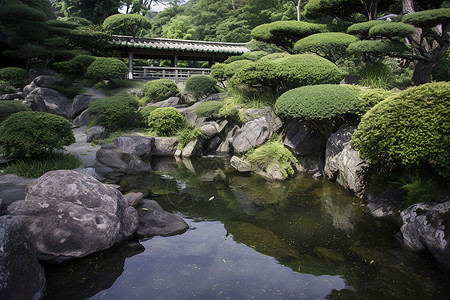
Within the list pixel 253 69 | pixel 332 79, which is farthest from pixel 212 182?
pixel 332 79

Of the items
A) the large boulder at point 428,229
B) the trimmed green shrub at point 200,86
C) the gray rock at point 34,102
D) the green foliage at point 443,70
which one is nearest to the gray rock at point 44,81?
the gray rock at point 34,102

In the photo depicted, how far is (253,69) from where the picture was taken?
1099 centimetres

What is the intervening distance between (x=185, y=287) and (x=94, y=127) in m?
10.2

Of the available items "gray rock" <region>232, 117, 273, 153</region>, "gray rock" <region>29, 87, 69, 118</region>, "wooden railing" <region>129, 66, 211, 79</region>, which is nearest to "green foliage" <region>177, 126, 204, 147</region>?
"gray rock" <region>232, 117, 273, 153</region>

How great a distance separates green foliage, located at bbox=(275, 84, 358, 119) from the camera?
765 centimetres

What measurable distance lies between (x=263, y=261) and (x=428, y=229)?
2.57m

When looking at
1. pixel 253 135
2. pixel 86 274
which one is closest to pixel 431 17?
pixel 253 135

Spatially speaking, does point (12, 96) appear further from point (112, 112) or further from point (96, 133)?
point (96, 133)

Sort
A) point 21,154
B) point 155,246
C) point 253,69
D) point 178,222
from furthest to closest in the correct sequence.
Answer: point 253,69, point 21,154, point 178,222, point 155,246

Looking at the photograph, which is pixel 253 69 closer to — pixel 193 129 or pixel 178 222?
pixel 193 129

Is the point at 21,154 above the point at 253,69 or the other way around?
the other way around

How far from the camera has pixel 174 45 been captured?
71.8ft

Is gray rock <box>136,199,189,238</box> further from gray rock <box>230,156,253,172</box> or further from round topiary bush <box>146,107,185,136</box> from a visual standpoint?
round topiary bush <box>146,107,185,136</box>

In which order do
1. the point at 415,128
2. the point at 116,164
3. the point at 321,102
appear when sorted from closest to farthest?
the point at 415,128, the point at 321,102, the point at 116,164
